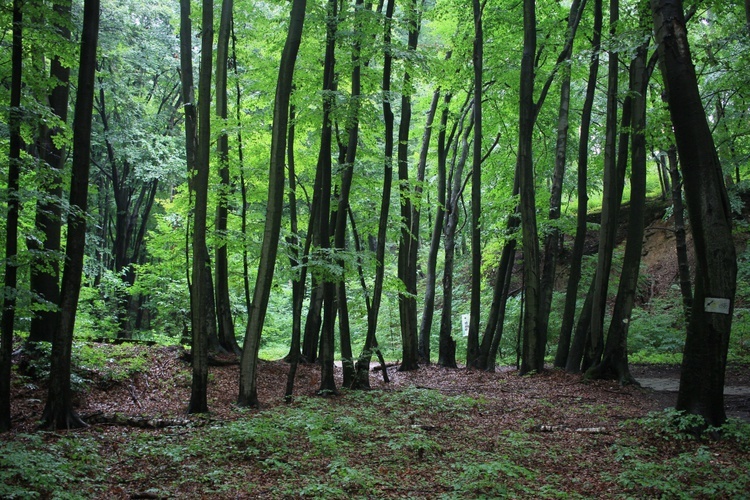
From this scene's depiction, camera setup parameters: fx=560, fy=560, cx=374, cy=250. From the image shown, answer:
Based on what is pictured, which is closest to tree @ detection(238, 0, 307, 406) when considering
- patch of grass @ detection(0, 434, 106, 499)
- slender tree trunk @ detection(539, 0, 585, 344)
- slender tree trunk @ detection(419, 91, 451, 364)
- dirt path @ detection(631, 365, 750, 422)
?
patch of grass @ detection(0, 434, 106, 499)

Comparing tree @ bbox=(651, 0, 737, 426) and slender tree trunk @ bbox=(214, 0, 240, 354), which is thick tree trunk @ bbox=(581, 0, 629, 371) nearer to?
tree @ bbox=(651, 0, 737, 426)

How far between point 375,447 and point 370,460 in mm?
524

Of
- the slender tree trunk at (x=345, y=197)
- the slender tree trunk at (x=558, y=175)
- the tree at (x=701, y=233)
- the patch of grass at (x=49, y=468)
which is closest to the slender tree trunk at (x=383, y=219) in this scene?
the slender tree trunk at (x=345, y=197)

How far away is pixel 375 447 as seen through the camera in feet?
22.9

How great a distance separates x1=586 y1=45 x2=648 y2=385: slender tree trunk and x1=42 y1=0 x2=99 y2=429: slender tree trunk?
970 centimetres

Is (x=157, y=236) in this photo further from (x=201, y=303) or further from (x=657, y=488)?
(x=657, y=488)

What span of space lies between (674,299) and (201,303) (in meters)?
17.6

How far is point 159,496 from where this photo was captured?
5098 mm

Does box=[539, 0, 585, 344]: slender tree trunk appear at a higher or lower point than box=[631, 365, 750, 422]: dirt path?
higher

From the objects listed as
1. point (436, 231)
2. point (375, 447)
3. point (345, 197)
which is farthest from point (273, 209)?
point (436, 231)

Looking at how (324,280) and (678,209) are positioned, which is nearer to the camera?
(324,280)

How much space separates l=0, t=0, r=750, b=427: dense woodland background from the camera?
7520 millimetres

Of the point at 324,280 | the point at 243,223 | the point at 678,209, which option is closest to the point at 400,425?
the point at 324,280

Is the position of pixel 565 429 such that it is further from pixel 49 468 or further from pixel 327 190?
pixel 49 468
